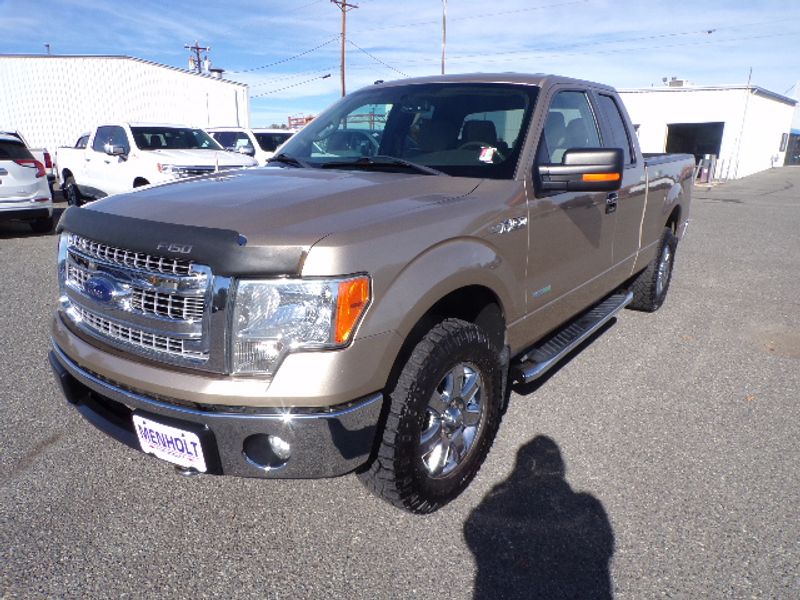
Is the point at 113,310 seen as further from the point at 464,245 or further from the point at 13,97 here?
the point at 13,97

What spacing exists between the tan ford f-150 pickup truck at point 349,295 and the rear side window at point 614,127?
0.89 meters

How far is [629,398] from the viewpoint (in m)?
3.62

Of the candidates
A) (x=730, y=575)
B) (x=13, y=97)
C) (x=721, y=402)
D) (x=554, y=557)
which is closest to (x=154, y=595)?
(x=554, y=557)

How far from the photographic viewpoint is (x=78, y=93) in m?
25.7

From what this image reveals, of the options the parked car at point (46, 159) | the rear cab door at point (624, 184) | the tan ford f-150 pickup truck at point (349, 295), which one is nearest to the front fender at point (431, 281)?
the tan ford f-150 pickup truck at point (349, 295)

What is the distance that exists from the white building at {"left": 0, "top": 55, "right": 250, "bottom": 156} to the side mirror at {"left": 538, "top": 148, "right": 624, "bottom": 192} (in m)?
24.5

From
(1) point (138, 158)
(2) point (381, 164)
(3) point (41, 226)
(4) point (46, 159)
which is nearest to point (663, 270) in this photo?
(2) point (381, 164)

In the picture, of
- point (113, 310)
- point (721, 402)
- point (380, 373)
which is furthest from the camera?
point (721, 402)

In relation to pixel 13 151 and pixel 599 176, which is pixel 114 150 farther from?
pixel 599 176

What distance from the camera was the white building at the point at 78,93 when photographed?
82.0 feet

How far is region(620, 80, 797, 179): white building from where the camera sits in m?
27.3

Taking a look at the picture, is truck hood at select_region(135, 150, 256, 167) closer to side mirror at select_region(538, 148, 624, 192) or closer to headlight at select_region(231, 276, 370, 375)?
side mirror at select_region(538, 148, 624, 192)

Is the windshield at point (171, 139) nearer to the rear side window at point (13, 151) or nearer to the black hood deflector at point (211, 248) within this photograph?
the rear side window at point (13, 151)

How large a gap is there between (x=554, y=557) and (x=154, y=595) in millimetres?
1506
